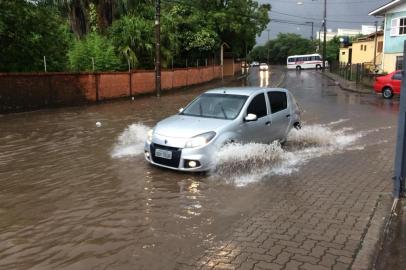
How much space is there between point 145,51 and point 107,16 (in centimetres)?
425

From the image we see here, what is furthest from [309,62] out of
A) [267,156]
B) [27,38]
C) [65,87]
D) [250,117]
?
A: [250,117]

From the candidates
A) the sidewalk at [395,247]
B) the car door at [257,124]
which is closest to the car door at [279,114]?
the car door at [257,124]

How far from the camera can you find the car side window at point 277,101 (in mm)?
10039

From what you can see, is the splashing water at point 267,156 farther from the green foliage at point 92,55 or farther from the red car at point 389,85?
the green foliage at point 92,55

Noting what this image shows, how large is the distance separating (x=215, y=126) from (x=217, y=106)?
1061 mm

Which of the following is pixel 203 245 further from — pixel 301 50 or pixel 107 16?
pixel 301 50

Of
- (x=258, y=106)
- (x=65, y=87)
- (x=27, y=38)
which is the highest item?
(x=27, y=38)

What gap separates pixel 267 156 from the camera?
912 cm

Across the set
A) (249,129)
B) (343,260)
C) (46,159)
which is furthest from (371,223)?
(46,159)

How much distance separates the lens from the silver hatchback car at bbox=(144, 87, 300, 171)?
7969mm

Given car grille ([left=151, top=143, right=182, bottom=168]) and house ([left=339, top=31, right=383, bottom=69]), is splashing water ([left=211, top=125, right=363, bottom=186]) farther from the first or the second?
house ([left=339, top=31, right=383, bottom=69])

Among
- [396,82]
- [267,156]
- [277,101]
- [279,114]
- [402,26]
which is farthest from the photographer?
[402,26]

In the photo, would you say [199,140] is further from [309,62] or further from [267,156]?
[309,62]

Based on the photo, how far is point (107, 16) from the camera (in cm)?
3247
